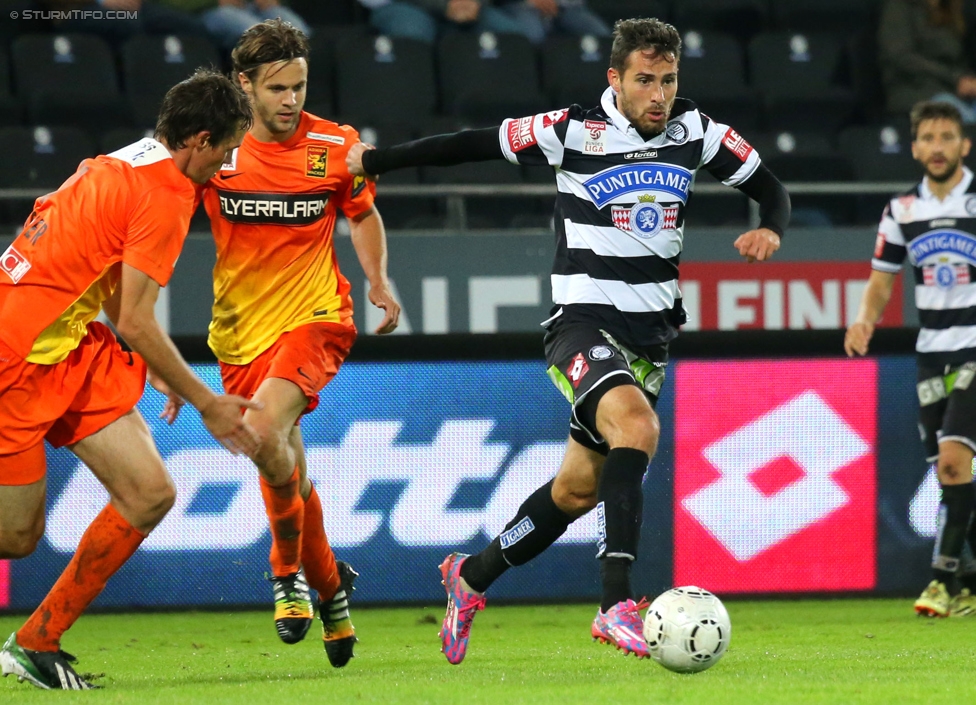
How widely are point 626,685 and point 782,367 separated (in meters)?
3.34

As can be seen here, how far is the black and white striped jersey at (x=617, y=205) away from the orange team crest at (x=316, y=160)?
0.83 metres

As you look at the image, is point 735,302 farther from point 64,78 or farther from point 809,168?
point 64,78

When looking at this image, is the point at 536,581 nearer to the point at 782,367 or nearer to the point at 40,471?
the point at 782,367

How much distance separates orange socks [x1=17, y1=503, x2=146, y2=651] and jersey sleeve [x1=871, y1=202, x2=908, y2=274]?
4.16 metres

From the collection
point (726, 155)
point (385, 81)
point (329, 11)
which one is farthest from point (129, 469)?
point (329, 11)

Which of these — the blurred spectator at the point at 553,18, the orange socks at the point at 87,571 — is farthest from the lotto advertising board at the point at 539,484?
the blurred spectator at the point at 553,18

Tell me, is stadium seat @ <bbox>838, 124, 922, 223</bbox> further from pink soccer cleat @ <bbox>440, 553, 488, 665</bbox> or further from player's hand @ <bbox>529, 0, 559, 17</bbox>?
pink soccer cleat @ <bbox>440, 553, 488, 665</bbox>

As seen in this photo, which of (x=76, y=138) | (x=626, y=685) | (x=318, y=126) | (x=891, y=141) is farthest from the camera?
(x=891, y=141)

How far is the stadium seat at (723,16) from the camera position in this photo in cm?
1232

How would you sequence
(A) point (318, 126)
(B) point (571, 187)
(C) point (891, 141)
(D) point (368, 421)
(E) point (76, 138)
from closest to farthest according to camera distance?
1. (B) point (571, 187)
2. (A) point (318, 126)
3. (D) point (368, 421)
4. (E) point (76, 138)
5. (C) point (891, 141)

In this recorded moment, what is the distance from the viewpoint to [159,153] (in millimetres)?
4613

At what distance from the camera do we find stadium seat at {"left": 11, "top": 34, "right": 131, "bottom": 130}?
408 inches

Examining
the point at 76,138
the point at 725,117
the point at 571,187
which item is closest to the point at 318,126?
the point at 571,187

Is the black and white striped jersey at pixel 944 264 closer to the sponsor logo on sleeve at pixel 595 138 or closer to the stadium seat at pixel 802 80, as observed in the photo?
the sponsor logo on sleeve at pixel 595 138
